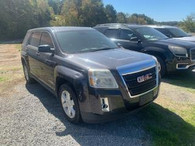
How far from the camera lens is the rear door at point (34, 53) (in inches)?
220

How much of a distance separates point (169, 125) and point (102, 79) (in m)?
1.69

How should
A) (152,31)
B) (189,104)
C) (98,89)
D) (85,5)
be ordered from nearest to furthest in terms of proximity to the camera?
(98,89), (189,104), (152,31), (85,5)

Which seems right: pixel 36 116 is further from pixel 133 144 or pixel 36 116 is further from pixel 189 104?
pixel 189 104

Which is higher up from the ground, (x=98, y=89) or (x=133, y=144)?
(x=98, y=89)

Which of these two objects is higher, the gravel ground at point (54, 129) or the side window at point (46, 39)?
the side window at point (46, 39)

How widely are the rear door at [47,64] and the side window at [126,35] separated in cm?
400

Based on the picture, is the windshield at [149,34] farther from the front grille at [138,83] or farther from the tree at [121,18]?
the tree at [121,18]

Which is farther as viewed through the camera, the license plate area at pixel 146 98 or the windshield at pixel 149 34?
the windshield at pixel 149 34

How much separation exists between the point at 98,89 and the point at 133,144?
1.09 meters

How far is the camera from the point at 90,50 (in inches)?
179

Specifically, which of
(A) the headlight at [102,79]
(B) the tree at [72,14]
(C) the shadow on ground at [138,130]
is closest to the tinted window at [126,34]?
(C) the shadow on ground at [138,130]

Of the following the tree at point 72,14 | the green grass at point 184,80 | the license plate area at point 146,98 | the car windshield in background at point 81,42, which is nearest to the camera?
the license plate area at point 146,98

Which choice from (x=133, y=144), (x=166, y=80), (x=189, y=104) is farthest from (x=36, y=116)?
(x=166, y=80)

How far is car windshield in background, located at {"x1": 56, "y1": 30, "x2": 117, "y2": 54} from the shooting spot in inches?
178
